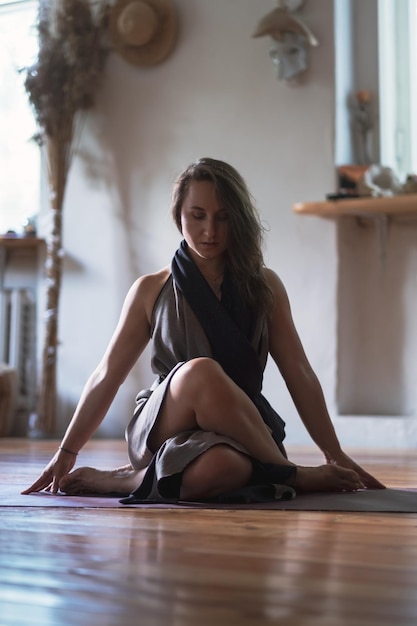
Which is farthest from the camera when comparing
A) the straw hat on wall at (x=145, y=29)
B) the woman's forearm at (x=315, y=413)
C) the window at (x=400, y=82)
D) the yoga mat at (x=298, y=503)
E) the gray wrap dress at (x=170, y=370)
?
the straw hat on wall at (x=145, y=29)

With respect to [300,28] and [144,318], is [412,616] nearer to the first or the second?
[144,318]

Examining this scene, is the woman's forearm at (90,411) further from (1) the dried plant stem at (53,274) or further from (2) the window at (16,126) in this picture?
(2) the window at (16,126)

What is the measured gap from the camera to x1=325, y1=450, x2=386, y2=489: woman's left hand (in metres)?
1.96

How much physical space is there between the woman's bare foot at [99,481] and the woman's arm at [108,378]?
0.8 inches

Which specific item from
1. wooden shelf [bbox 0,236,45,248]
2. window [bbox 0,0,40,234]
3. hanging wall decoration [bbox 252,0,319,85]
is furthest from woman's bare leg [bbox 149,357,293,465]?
window [bbox 0,0,40,234]

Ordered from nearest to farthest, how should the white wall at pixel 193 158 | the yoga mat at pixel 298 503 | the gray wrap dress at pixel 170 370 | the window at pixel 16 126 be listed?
the yoga mat at pixel 298 503, the gray wrap dress at pixel 170 370, the white wall at pixel 193 158, the window at pixel 16 126

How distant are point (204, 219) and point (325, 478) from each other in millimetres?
588

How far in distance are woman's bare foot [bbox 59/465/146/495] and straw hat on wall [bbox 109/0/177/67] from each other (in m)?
3.19

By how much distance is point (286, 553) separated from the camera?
113cm

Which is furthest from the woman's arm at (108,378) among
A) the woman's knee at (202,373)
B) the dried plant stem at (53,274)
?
the dried plant stem at (53,274)

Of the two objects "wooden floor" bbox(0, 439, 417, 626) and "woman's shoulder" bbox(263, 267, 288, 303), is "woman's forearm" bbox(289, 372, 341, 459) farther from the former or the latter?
"wooden floor" bbox(0, 439, 417, 626)

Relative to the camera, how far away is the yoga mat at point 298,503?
1.64m

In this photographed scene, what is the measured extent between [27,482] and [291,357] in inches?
28.0

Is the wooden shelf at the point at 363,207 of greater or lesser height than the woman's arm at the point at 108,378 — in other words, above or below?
above
